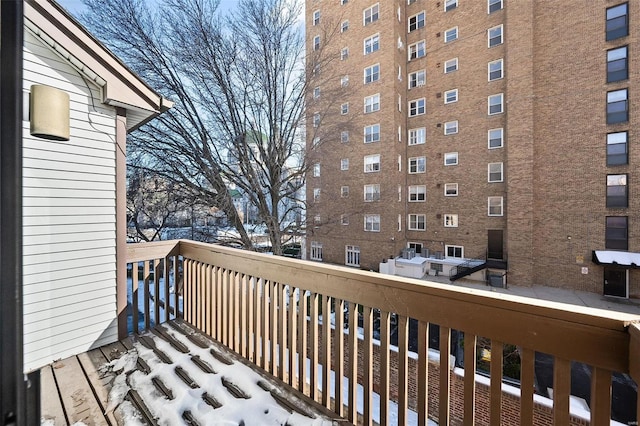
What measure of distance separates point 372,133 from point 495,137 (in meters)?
6.22

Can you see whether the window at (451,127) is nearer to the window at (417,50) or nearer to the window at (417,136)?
the window at (417,136)

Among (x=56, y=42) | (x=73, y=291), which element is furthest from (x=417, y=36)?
(x=73, y=291)

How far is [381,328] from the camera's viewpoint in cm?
158

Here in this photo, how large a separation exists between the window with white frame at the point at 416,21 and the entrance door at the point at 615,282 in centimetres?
1553

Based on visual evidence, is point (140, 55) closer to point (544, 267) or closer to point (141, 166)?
point (141, 166)

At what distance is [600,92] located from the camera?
11.9 m

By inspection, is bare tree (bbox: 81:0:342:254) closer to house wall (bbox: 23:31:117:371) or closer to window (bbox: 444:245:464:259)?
house wall (bbox: 23:31:117:371)

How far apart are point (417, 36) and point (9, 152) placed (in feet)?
65.1

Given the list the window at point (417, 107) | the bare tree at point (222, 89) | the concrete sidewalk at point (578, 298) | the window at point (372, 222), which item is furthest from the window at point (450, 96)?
the concrete sidewalk at point (578, 298)

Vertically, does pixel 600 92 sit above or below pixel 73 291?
above

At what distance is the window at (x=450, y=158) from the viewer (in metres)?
15.2

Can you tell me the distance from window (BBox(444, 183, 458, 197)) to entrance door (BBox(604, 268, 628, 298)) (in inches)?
271

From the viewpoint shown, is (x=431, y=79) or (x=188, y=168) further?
(x=431, y=79)

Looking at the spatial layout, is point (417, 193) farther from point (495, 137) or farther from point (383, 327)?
point (383, 327)
